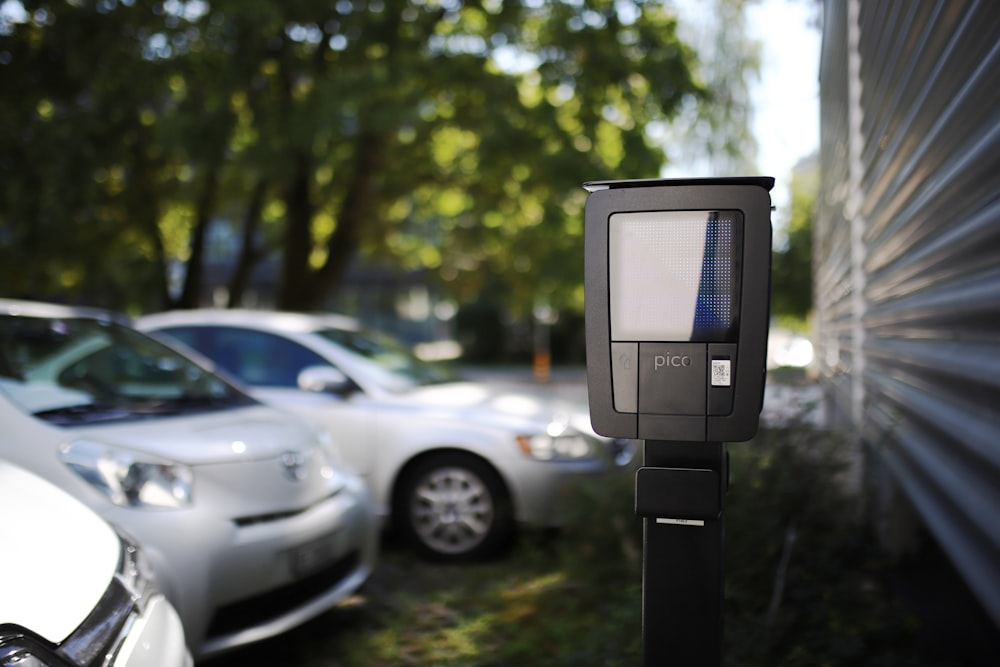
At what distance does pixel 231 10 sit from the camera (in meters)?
10.6

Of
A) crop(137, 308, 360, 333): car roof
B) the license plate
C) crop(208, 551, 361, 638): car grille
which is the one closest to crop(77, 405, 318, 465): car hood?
the license plate

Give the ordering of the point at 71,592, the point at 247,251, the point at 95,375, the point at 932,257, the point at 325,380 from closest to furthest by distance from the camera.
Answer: the point at 71,592 → the point at 932,257 → the point at 95,375 → the point at 325,380 → the point at 247,251

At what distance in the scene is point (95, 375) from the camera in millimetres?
4645

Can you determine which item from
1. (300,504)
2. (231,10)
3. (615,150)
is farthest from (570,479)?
(615,150)

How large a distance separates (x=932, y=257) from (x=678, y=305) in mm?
1533

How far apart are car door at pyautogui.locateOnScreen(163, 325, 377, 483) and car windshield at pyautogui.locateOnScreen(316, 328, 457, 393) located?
244 mm

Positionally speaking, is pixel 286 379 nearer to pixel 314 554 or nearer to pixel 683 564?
pixel 314 554

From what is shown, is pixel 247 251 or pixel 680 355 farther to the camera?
pixel 247 251

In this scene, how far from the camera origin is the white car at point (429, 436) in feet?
19.1

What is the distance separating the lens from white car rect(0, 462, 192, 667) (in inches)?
78.3

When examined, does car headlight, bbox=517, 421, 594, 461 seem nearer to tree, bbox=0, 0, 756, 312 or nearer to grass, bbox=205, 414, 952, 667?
grass, bbox=205, 414, 952, 667

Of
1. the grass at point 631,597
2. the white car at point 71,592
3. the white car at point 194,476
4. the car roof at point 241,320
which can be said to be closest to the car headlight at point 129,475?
the white car at point 194,476

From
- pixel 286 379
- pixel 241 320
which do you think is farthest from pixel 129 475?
pixel 241 320

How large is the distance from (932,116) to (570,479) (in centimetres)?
322
